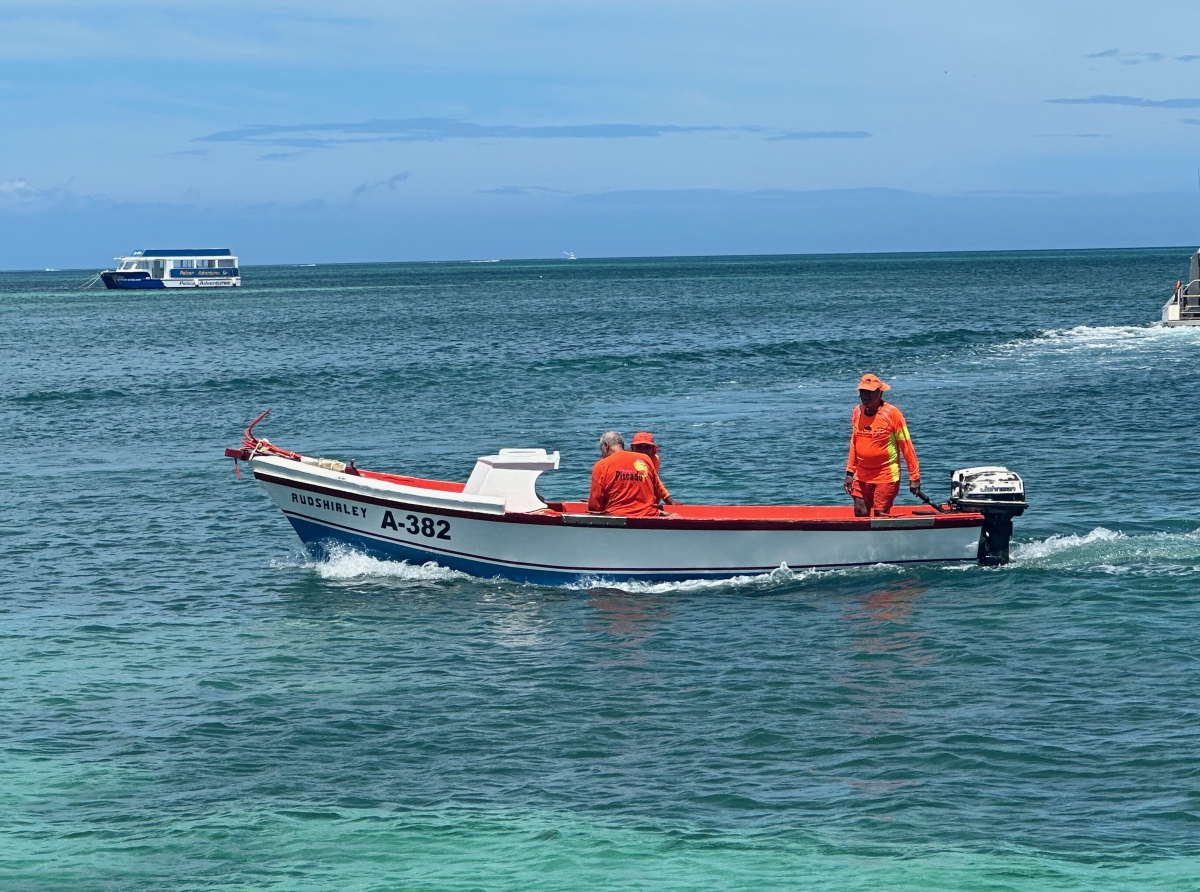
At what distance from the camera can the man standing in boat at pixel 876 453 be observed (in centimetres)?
1574


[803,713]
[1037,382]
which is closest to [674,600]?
[803,713]

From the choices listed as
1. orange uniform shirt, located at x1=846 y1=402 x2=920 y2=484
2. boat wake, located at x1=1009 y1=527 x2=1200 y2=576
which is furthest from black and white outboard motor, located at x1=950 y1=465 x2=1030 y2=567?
orange uniform shirt, located at x1=846 y1=402 x2=920 y2=484

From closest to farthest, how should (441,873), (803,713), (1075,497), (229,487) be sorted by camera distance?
1. (441,873)
2. (803,713)
3. (1075,497)
4. (229,487)

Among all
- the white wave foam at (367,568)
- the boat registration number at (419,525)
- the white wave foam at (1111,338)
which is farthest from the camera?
the white wave foam at (1111,338)

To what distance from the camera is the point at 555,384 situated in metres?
43.1

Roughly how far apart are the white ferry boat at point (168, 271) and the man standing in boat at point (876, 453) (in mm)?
137463

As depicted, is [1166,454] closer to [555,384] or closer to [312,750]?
[312,750]

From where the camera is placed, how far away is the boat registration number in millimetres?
16531

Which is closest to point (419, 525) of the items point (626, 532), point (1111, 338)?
point (626, 532)

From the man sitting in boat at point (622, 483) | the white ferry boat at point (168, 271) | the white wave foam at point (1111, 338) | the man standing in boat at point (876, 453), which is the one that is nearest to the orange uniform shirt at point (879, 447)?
the man standing in boat at point (876, 453)

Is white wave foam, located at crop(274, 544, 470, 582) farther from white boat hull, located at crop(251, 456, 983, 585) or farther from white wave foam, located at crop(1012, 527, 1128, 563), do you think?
white wave foam, located at crop(1012, 527, 1128, 563)

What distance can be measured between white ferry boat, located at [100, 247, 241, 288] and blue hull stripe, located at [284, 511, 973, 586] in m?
134

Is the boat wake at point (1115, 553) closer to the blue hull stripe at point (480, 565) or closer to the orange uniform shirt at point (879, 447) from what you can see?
the blue hull stripe at point (480, 565)

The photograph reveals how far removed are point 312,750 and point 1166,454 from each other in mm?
18370
